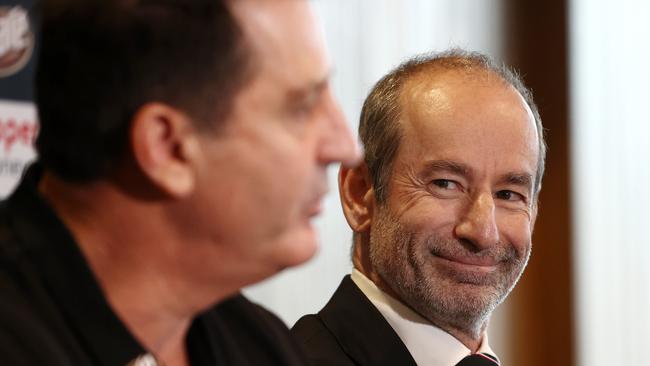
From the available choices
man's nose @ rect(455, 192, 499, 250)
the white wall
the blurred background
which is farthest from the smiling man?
the blurred background

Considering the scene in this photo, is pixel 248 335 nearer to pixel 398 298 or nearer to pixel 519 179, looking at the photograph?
pixel 398 298

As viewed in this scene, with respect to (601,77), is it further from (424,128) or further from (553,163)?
(424,128)

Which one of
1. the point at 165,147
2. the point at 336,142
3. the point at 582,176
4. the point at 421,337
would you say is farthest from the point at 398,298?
the point at 582,176

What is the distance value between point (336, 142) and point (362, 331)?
841 mm

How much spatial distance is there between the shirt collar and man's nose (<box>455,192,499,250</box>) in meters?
0.19

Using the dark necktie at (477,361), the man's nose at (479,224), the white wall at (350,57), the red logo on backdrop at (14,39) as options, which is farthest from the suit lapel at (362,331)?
the white wall at (350,57)

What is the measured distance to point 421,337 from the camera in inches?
84.7

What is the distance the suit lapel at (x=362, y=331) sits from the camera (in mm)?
2127

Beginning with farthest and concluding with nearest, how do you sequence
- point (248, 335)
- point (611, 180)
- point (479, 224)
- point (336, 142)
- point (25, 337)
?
point (611, 180), point (479, 224), point (248, 335), point (336, 142), point (25, 337)

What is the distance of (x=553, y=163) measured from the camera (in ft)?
15.6

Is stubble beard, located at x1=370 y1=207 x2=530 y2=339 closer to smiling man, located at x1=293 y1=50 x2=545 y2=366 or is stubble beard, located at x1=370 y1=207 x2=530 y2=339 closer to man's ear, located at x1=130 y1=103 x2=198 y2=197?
smiling man, located at x1=293 y1=50 x2=545 y2=366

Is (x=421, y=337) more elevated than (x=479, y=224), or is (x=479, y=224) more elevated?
(x=479, y=224)

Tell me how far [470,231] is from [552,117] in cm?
271

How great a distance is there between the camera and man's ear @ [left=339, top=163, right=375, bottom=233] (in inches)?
90.1
